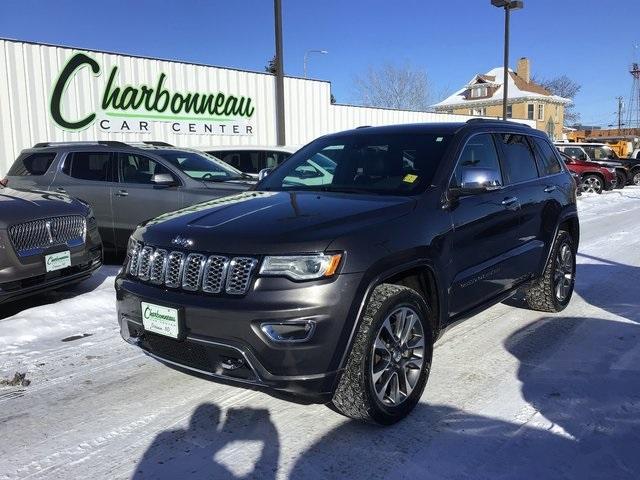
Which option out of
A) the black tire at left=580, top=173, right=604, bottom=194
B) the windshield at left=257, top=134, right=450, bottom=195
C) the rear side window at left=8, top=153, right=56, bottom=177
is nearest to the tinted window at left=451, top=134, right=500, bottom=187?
the windshield at left=257, top=134, right=450, bottom=195

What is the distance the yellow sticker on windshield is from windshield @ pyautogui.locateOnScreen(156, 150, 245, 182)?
174 inches

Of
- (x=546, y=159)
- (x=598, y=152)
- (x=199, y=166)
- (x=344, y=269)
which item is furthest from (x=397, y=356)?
(x=598, y=152)

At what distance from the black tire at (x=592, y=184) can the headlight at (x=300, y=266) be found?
67.4ft

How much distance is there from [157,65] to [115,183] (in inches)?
319

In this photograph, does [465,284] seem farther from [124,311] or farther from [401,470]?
[124,311]

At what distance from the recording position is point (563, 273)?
5660mm

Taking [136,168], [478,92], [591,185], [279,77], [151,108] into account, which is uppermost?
[478,92]

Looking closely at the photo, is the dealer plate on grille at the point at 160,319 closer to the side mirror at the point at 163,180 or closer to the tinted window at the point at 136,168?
the side mirror at the point at 163,180

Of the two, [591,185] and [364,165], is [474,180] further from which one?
[591,185]

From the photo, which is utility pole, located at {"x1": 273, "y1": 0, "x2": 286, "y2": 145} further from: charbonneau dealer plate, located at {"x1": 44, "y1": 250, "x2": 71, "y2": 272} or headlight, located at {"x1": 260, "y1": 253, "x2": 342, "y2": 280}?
headlight, located at {"x1": 260, "y1": 253, "x2": 342, "y2": 280}

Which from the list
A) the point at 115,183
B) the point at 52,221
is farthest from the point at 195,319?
the point at 115,183

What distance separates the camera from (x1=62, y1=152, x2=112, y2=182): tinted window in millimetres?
8117

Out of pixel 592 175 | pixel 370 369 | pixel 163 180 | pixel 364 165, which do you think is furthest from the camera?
pixel 592 175

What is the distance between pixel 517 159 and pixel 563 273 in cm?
136
